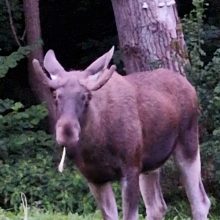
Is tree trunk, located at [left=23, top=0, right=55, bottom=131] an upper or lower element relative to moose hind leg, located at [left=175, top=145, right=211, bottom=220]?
lower

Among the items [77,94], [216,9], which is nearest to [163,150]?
[77,94]

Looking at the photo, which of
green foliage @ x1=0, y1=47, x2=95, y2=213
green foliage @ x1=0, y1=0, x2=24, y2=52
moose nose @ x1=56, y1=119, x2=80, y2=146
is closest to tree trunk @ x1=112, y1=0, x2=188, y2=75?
green foliage @ x1=0, y1=47, x2=95, y2=213

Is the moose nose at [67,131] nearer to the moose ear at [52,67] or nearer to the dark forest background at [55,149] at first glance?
the moose ear at [52,67]

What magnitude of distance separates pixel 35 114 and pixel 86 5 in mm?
5597

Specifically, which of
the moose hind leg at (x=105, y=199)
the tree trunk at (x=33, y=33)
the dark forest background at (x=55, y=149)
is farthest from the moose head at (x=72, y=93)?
the tree trunk at (x=33, y=33)

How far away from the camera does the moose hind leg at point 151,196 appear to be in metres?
11.2

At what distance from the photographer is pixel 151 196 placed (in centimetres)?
1127

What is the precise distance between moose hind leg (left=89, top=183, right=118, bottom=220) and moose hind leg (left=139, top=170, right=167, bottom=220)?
106 centimetres

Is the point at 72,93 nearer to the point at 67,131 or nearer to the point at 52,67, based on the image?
the point at 67,131

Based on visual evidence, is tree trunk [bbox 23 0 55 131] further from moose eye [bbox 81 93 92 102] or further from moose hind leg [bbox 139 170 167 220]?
moose eye [bbox 81 93 92 102]

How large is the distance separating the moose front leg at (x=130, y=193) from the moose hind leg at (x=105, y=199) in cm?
25

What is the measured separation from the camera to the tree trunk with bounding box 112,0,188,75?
46.7 ft

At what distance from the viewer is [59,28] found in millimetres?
21250

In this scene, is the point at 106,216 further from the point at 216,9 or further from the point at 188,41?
the point at 216,9
